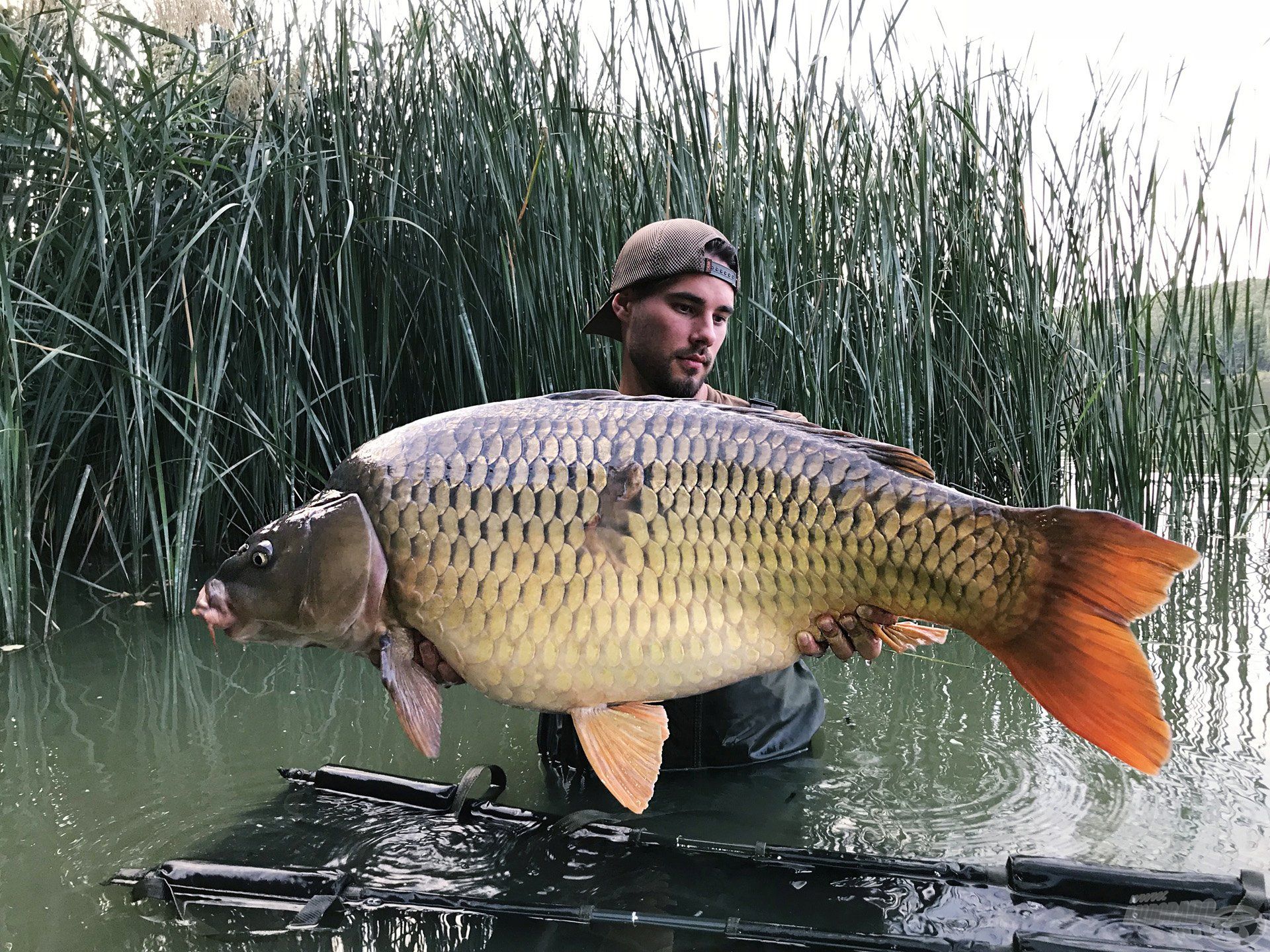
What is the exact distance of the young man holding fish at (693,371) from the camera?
81.0 inches

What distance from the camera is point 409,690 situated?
4.54ft

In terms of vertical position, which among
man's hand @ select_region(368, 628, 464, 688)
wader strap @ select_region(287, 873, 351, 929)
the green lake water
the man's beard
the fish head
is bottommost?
the green lake water

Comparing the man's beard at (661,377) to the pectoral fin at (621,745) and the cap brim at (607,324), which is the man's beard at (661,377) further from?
the pectoral fin at (621,745)

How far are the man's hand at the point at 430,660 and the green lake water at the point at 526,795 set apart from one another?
313 millimetres

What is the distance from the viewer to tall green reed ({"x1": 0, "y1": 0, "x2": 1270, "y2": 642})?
306 cm

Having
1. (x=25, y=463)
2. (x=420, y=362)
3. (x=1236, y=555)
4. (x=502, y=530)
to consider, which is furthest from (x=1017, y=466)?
(x=25, y=463)

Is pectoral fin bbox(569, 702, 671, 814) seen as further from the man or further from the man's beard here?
the man's beard

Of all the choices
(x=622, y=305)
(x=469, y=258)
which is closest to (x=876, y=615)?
(x=622, y=305)

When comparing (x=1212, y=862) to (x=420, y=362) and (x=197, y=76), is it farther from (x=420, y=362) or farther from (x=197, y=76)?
(x=197, y=76)

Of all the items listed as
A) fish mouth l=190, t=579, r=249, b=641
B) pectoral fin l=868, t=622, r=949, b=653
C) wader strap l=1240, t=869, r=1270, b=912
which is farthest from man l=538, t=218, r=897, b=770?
wader strap l=1240, t=869, r=1270, b=912

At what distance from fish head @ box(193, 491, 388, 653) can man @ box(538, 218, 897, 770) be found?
765mm

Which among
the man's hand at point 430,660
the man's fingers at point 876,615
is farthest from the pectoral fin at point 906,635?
the man's hand at point 430,660

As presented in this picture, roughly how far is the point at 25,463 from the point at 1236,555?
411 cm

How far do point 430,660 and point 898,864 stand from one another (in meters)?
0.71
